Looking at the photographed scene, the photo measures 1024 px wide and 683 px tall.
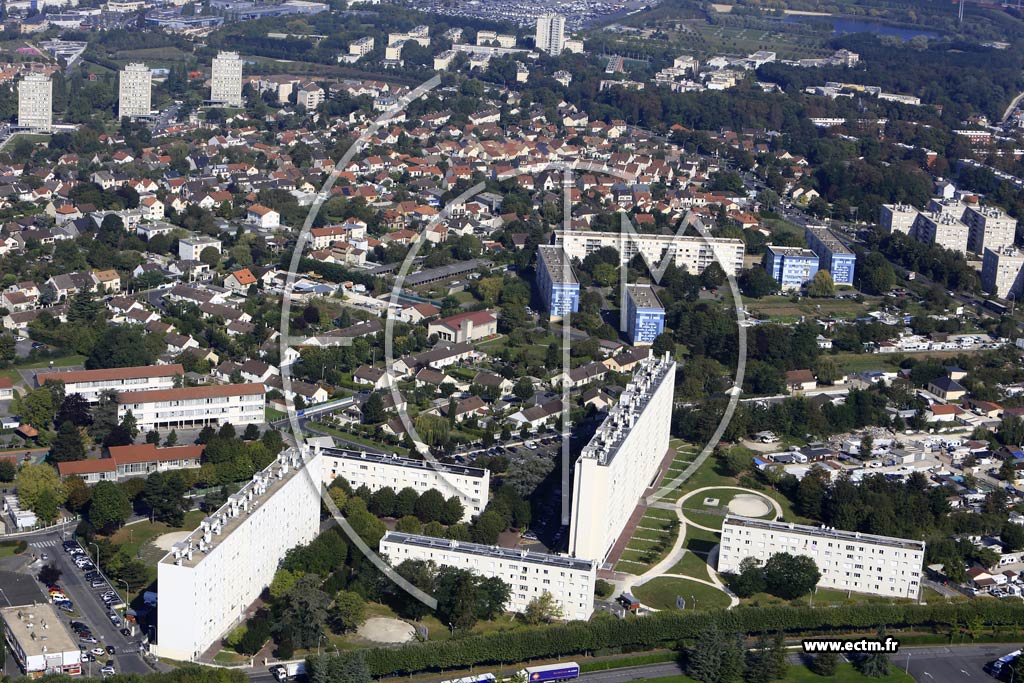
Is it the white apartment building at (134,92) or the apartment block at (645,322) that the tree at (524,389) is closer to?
the apartment block at (645,322)

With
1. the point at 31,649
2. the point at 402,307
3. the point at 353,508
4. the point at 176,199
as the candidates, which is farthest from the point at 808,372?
the point at 176,199

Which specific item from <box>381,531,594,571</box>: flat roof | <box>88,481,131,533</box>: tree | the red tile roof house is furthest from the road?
the red tile roof house

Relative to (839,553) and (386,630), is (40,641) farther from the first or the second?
(839,553)

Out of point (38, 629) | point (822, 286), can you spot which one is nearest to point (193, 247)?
point (822, 286)

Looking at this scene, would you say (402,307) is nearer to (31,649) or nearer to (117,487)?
(117,487)

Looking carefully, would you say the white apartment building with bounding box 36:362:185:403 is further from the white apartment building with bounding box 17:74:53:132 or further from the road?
the white apartment building with bounding box 17:74:53:132

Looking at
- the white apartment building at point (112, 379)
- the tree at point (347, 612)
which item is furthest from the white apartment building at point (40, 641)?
the white apartment building at point (112, 379)
